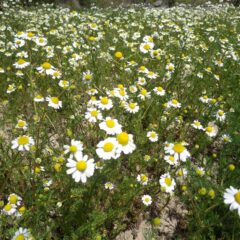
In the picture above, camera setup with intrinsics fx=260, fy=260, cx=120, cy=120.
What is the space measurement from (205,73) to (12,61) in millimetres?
3533

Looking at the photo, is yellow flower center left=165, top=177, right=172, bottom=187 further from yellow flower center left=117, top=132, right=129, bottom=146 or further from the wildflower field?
yellow flower center left=117, top=132, right=129, bottom=146

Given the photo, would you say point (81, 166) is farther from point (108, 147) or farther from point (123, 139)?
point (123, 139)

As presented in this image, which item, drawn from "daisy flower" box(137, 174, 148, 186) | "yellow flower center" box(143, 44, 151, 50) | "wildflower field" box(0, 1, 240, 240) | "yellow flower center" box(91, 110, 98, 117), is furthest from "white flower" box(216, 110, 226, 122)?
"yellow flower center" box(91, 110, 98, 117)

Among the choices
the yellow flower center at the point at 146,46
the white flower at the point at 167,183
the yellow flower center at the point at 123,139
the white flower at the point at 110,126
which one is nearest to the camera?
the yellow flower center at the point at 123,139

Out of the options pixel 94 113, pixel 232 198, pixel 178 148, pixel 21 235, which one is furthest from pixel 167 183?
pixel 21 235

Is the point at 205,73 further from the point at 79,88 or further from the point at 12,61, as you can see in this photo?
the point at 12,61

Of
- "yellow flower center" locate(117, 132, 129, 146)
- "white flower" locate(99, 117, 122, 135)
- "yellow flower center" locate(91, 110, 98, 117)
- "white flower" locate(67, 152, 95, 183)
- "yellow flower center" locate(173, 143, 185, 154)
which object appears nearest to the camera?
"white flower" locate(67, 152, 95, 183)

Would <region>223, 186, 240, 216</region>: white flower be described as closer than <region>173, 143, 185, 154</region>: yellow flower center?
Yes

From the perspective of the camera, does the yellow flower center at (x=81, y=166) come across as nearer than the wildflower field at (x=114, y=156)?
Yes

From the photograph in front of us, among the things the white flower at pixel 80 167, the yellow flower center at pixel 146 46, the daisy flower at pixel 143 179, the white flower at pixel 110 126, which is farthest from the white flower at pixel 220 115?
the white flower at pixel 80 167

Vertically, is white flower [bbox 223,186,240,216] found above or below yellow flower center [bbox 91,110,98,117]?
above

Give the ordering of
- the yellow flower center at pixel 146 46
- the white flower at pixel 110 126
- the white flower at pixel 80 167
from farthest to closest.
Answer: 1. the yellow flower center at pixel 146 46
2. the white flower at pixel 110 126
3. the white flower at pixel 80 167

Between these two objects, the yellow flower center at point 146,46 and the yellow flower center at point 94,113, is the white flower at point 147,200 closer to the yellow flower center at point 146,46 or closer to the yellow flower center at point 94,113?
the yellow flower center at point 94,113

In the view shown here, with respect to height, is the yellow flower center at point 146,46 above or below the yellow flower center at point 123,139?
below
